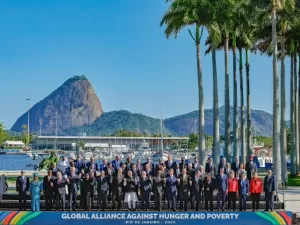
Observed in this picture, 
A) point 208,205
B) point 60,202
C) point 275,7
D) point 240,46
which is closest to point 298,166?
point 240,46

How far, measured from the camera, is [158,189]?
25484 millimetres

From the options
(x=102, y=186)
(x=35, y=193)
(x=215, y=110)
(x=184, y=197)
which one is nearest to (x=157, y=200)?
(x=184, y=197)

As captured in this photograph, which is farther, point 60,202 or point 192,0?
point 192,0

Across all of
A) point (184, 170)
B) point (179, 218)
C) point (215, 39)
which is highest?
point (215, 39)

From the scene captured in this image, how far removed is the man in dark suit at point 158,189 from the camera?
1005 inches

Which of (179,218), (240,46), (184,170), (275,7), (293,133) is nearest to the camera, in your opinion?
(179,218)

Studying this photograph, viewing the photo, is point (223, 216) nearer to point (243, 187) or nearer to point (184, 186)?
point (243, 187)

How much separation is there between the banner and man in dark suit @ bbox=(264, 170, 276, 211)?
146cm

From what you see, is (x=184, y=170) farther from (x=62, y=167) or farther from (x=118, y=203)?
(x=62, y=167)

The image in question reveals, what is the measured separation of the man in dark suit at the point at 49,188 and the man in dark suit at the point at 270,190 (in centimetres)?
889

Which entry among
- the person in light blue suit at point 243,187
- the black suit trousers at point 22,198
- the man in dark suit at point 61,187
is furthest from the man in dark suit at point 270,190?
the black suit trousers at point 22,198

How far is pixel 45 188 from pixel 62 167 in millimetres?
2770

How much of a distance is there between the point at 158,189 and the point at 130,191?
48.2 inches

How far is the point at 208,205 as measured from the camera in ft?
86.0
